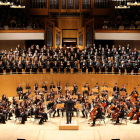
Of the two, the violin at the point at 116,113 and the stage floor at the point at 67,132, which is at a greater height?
the violin at the point at 116,113

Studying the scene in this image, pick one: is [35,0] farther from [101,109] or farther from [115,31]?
[101,109]

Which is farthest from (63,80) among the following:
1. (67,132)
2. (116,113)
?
(67,132)

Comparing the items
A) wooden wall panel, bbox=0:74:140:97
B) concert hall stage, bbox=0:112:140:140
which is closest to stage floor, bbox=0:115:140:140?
concert hall stage, bbox=0:112:140:140

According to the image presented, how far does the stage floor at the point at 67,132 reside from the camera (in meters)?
8.15

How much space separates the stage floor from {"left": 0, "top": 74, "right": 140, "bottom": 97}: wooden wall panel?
12.7 ft

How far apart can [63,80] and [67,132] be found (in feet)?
16.3

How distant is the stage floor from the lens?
8.15 metres

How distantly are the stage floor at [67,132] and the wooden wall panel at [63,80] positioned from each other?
3.87 m

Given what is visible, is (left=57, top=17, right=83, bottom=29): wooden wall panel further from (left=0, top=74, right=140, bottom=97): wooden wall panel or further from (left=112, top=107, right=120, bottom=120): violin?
(left=112, top=107, right=120, bottom=120): violin

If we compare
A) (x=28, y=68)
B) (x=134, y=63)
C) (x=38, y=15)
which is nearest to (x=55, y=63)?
(x=28, y=68)

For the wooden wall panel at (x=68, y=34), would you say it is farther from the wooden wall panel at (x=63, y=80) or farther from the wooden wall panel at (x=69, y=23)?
the wooden wall panel at (x=63, y=80)

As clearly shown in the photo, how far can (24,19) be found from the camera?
16344 mm

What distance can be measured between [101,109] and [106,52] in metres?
5.78

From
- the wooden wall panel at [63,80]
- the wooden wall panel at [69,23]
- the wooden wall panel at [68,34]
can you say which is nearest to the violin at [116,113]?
the wooden wall panel at [63,80]
